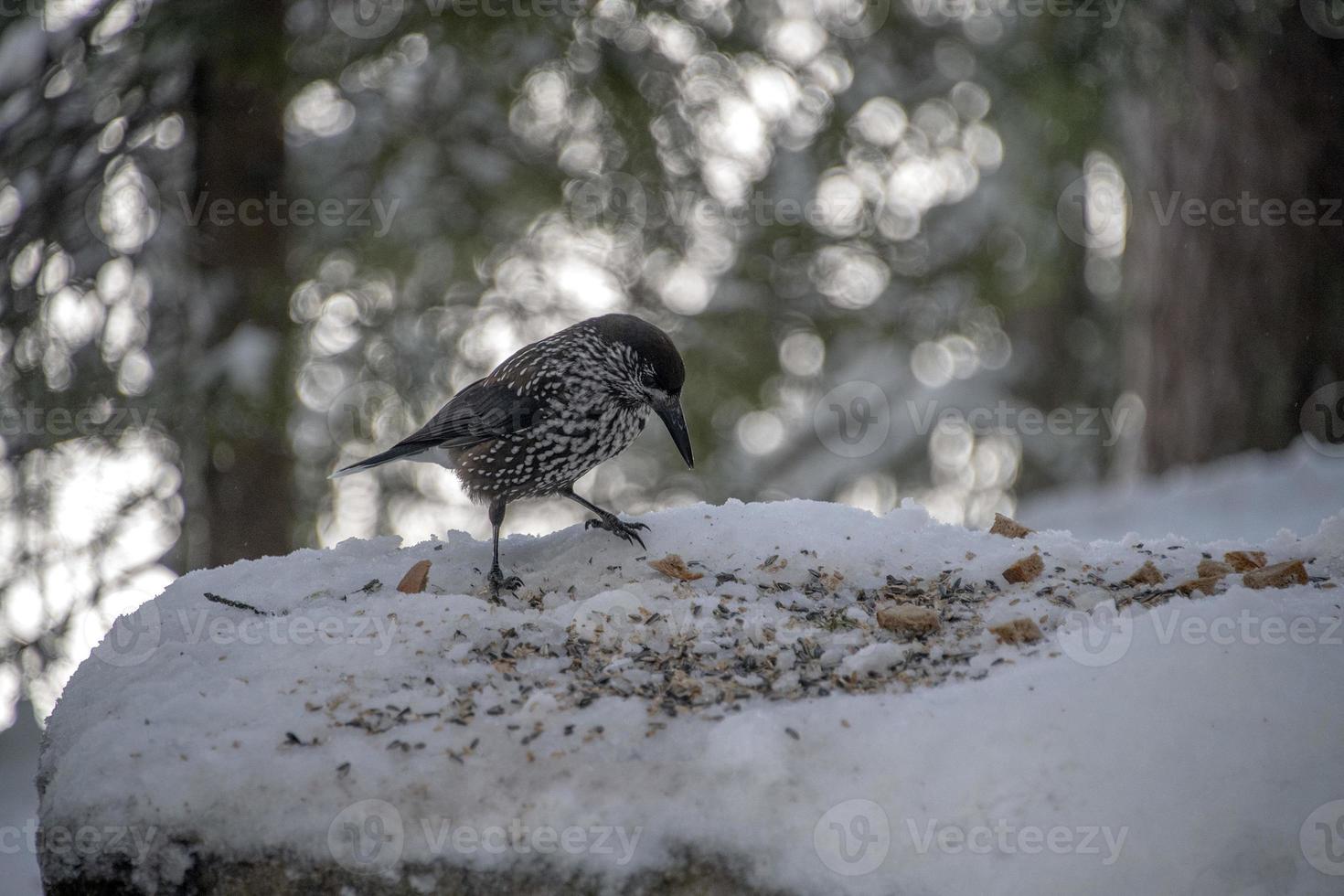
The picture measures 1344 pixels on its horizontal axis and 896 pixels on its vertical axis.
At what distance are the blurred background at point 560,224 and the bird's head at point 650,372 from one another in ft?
7.00

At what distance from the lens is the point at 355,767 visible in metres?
1.98

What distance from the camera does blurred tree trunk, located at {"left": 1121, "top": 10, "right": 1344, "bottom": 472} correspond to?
18.3 ft

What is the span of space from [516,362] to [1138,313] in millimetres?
4443

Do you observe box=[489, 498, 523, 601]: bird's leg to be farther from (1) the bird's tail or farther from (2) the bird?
(1) the bird's tail

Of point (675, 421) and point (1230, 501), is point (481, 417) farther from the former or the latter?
point (1230, 501)

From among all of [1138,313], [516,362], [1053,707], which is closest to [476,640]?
[1053,707]

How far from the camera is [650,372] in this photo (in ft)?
12.2

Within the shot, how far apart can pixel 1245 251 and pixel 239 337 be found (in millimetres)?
5285

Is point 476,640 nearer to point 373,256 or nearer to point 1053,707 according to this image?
point 1053,707

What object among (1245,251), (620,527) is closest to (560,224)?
(620,527)

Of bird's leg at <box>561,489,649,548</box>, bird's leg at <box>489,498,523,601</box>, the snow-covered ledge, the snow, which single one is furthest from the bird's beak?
the snow

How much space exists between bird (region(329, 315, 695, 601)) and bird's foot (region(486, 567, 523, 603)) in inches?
15.5

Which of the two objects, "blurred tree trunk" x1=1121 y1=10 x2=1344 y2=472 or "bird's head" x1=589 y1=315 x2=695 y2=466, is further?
"blurred tree trunk" x1=1121 y1=10 x2=1344 y2=472

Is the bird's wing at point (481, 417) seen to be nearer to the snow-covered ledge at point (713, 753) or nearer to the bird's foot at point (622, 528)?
the bird's foot at point (622, 528)
